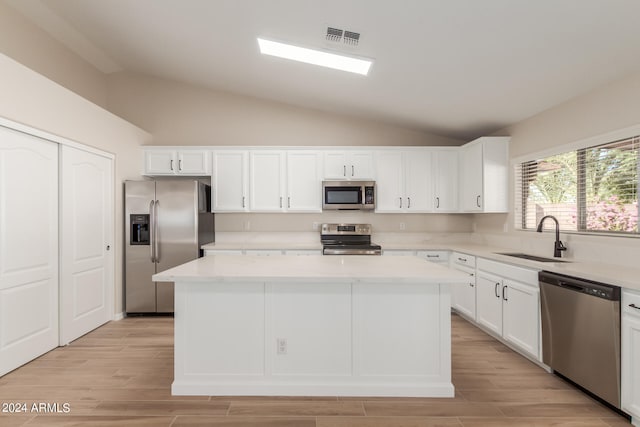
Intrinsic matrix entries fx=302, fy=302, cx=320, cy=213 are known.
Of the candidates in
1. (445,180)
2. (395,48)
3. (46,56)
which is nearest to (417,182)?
(445,180)

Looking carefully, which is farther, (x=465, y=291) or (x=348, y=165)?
(x=348, y=165)

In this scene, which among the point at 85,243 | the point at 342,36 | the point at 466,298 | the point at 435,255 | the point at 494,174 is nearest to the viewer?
the point at 342,36

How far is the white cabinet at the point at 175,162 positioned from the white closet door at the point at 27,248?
1.41 metres

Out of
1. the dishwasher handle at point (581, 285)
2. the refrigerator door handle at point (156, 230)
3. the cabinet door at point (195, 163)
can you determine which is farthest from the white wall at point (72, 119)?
the dishwasher handle at point (581, 285)

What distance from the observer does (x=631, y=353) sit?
1836 millimetres

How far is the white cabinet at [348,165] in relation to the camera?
4465 mm

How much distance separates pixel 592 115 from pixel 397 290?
8.08ft

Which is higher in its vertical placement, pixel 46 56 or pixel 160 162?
pixel 46 56

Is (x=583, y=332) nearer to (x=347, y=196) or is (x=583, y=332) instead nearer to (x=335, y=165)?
(x=347, y=196)

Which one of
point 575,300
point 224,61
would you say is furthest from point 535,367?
point 224,61

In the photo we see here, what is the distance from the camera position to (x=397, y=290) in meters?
2.20

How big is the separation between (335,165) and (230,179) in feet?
5.13

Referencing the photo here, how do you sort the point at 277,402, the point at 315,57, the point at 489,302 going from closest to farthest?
the point at 277,402, the point at 315,57, the point at 489,302

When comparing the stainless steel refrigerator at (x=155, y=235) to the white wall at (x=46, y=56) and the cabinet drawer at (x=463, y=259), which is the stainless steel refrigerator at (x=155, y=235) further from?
the cabinet drawer at (x=463, y=259)
